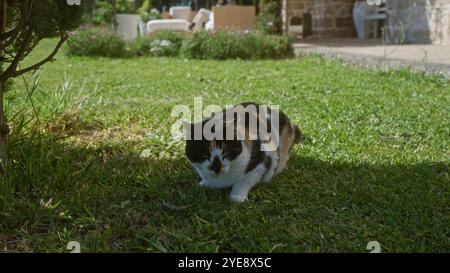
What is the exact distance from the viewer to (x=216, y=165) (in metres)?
2.56

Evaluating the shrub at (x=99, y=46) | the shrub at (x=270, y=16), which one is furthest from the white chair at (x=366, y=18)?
the shrub at (x=99, y=46)

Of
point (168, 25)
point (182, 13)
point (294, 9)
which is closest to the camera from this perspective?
point (168, 25)

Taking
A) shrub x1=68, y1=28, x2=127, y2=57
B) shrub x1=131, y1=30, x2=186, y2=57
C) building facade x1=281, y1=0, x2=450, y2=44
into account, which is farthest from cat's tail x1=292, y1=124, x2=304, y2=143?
shrub x1=68, y1=28, x2=127, y2=57

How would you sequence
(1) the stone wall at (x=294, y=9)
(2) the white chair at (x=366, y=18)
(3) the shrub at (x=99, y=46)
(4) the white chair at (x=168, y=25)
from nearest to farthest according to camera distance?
(3) the shrub at (x=99, y=46) → (2) the white chair at (x=366, y=18) → (4) the white chair at (x=168, y=25) → (1) the stone wall at (x=294, y=9)

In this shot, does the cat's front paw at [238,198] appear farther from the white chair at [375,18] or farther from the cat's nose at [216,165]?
the white chair at [375,18]

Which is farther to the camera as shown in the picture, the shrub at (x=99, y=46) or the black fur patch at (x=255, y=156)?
the shrub at (x=99, y=46)

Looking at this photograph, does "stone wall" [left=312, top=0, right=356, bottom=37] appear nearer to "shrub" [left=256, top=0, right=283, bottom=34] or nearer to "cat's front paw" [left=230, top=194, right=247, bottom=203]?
"shrub" [left=256, top=0, right=283, bottom=34]

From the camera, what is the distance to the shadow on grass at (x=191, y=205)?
2309 millimetres

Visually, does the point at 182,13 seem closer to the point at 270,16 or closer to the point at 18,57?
the point at 270,16

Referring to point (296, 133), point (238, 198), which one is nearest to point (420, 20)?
point (296, 133)

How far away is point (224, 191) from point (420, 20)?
8.38 meters

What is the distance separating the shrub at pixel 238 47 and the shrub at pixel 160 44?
2.40ft

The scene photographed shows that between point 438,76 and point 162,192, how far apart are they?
4.67m
